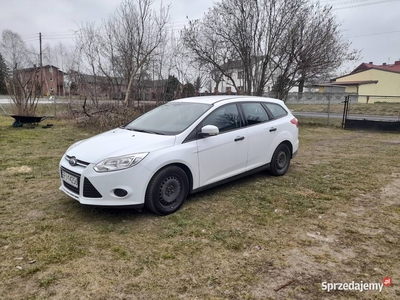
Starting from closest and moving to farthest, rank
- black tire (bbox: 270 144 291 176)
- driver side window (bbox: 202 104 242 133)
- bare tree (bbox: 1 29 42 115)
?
1. driver side window (bbox: 202 104 242 133)
2. black tire (bbox: 270 144 291 176)
3. bare tree (bbox: 1 29 42 115)

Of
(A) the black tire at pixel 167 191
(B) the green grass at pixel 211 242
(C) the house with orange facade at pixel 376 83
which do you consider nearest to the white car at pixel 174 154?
(A) the black tire at pixel 167 191

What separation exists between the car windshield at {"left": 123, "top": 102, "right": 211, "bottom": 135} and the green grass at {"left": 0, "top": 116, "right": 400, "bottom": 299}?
113 cm

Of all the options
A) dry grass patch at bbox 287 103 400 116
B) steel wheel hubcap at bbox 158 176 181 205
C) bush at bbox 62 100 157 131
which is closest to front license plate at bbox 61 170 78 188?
steel wheel hubcap at bbox 158 176 181 205

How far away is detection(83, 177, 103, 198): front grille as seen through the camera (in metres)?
3.19

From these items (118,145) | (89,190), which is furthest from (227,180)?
(89,190)

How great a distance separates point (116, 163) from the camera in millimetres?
3199

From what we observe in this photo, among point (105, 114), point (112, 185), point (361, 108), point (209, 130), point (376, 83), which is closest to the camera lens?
point (112, 185)

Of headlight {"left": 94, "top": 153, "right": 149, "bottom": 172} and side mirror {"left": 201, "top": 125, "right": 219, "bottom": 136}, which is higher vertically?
side mirror {"left": 201, "top": 125, "right": 219, "bottom": 136}

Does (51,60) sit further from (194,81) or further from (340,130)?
(340,130)

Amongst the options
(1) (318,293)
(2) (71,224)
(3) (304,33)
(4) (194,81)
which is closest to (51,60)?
(4) (194,81)

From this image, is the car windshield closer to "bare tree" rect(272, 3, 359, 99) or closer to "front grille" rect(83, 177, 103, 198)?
"front grille" rect(83, 177, 103, 198)

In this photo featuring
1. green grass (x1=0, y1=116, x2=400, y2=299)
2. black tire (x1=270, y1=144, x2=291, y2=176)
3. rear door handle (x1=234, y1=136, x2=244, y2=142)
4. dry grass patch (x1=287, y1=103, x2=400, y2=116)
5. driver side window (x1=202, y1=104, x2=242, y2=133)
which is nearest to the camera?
green grass (x1=0, y1=116, x2=400, y2=299)

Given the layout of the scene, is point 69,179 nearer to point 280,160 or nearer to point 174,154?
point 174,154

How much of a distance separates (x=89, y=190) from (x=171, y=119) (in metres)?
1.61
